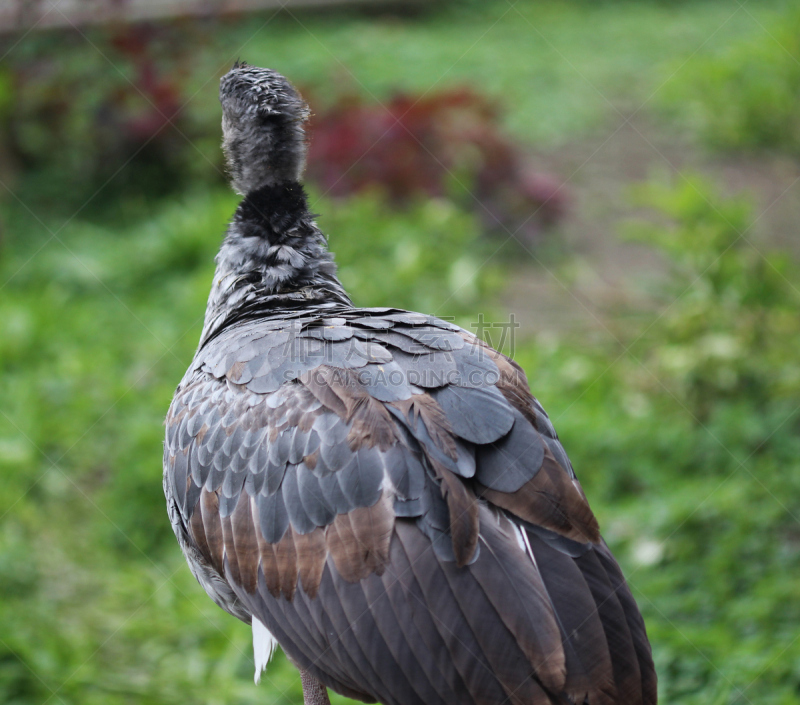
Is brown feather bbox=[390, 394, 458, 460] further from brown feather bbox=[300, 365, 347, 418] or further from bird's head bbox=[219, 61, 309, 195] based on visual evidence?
bird's head bbox=[219, 61, 309, 195]

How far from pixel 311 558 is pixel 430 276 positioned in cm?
382

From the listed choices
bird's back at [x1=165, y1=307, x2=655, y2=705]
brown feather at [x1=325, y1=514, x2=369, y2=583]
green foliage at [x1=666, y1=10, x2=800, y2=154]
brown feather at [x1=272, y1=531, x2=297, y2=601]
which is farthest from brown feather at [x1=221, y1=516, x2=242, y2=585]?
green foliage at [x1=666, y1=10, x2=800, y2=154]

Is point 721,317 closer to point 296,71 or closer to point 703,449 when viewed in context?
point 703,449

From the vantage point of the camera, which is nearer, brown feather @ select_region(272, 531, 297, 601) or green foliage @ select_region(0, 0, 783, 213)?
brown feather @ select_region(272, 531, 297, 601)

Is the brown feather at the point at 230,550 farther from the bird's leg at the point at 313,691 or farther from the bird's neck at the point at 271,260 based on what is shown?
the bird's neck at the point at 271,260

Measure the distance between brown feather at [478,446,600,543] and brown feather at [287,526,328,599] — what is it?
399 mm

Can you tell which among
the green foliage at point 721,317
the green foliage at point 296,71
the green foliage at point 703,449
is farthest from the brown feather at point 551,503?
the green foliage at point 296,71

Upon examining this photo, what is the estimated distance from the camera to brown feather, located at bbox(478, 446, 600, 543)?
197 centimetres

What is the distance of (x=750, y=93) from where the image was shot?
26.3ft

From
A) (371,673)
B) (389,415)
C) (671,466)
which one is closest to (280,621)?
(371,673)

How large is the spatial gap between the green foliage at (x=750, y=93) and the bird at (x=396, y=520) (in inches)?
260

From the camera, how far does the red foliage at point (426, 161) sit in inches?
250

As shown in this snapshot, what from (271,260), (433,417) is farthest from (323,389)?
(271,260)

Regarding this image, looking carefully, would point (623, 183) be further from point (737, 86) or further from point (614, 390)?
point (614, 390)
